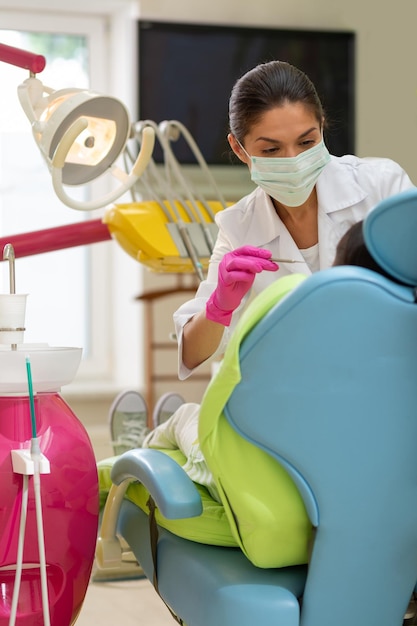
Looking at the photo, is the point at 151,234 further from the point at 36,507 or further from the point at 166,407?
the point at 36,507

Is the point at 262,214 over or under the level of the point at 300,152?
under

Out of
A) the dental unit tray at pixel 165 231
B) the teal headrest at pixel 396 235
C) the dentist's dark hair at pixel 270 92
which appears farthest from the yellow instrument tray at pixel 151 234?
the teal headrest at pixel 396 235

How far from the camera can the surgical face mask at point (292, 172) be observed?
1540 millimetres

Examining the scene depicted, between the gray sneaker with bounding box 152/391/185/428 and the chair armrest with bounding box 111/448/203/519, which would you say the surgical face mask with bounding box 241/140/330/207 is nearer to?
the chair armrest with bounding box 111/448/203/519

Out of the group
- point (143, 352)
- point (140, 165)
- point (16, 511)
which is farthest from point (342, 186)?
point (143, 352)

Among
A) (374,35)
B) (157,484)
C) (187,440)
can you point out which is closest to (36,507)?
(157,484)

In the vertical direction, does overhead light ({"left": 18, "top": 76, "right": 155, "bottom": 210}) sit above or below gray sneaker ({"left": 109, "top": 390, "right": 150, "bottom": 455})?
above

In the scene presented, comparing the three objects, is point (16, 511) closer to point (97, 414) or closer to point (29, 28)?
point (97, 414)

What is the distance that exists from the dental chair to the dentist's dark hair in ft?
1.68

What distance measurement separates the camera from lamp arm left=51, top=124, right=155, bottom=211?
1.71m

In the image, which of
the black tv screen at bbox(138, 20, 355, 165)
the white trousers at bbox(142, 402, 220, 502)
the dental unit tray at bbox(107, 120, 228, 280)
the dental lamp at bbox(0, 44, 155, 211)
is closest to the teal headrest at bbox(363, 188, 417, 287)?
the white trousers at bbox(142, 402, 220, 502)

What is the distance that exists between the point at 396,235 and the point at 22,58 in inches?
40.3

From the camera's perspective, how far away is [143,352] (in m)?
4.59

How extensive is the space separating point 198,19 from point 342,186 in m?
3.28
